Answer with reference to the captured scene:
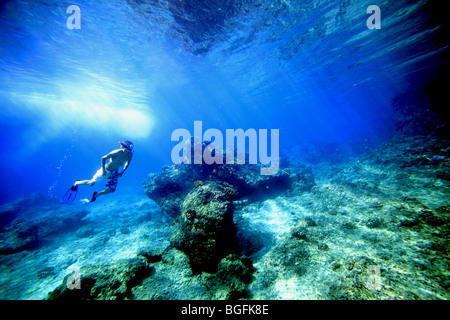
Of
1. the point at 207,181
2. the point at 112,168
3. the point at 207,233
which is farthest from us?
the point at 207,181

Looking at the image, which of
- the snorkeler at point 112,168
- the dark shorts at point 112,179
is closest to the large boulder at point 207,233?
the snorkeler at point 112,168

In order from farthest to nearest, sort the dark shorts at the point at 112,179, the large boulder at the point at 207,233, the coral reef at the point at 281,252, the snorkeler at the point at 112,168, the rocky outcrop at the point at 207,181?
the rocky outcrop at the point at 207,181, the dark shorts at the point at 112,179, the snorkeler at the point at 112,168, the large boulder at the point at 207,233, the coral reef at the point at 281,252

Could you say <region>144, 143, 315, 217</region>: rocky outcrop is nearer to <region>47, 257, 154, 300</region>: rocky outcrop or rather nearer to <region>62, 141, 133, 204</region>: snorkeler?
<region>62, 141, 133, 204</region>: snorkeler

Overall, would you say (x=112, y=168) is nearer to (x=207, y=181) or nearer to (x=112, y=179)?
(x=112, y=179)

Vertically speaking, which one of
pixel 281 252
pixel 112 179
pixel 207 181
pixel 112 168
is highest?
pixel 112 168

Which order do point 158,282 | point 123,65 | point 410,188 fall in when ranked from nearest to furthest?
1. point 158,282
2. point 410,188
3. point 123,65

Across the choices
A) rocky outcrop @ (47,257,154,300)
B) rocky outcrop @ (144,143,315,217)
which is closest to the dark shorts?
rocky outcrop @ (144,143,315,217)

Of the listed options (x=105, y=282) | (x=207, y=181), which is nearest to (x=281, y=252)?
(x=105, y=282)

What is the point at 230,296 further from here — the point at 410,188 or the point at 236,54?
the point at 236,54

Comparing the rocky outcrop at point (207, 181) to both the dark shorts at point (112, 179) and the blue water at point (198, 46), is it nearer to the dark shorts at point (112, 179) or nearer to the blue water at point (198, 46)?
the dark shorts at point (112, 179)

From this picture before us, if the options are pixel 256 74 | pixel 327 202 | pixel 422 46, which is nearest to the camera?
pixel 327 202

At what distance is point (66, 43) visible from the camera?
13.9 m
